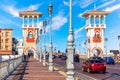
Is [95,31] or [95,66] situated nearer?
[95,66]

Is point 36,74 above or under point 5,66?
under

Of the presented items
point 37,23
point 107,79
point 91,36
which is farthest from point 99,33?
point 107,79

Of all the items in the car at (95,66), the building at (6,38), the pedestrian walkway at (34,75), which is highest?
the building at (6,38)

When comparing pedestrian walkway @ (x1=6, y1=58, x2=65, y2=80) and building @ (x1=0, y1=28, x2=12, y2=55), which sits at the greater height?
building @ (x1=0, y1=28, x2=12, y2=55)

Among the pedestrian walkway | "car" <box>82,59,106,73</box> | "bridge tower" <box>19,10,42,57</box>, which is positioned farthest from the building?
"car" <box>82,59,106,73</box>

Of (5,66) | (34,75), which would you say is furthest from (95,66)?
(5,66)

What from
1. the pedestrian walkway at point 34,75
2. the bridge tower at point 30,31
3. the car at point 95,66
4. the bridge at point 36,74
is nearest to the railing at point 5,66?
the bridge at point 36,74

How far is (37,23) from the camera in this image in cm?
13612

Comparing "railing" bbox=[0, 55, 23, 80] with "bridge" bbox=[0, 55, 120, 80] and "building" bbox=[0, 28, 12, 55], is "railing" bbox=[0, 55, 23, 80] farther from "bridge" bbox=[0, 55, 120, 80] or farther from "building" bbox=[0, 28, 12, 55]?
"building" bbox=[0, 28, 12, 55]

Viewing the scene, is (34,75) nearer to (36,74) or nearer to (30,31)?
(36,74)

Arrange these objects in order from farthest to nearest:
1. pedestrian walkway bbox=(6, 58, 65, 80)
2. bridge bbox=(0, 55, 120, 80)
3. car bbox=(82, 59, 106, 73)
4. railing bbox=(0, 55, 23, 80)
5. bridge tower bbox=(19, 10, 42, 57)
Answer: bridge tower bbox=(19, 10, 42, 57) < car bbox=(82, 59, 106, 73) < pedestrian walkway bbox=(6, 58, 65, 80) < bridge bbox=(0, 55, 120, 80) < railing bbox=(0, 55, 23, 80)

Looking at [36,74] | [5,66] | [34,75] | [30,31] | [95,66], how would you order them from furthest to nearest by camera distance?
1. [30,31]
2. [95,66]
3. [36,74]
4. [34,75]
5. [5,66]

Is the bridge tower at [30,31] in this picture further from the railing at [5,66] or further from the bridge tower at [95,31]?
the railing at [5,66]

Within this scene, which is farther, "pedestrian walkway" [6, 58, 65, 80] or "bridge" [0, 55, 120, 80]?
"pedestrian walkway" [6, 58, 65, 80]
